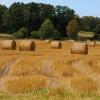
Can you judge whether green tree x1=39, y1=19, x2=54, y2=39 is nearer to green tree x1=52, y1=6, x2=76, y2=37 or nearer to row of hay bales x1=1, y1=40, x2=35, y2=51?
green tree x1=52, y1=6, x2=76, y2=37

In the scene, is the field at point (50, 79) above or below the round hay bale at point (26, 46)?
above

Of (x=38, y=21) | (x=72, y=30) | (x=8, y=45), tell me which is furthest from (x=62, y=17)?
(x=8, y=45)

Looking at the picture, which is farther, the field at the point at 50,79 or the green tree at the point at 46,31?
the green tree at the point at 46,31

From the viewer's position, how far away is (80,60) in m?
22.2

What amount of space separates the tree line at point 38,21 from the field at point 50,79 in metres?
58.2

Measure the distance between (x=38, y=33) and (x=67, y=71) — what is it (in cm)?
6625

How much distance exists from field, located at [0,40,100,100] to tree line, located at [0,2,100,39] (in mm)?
58190

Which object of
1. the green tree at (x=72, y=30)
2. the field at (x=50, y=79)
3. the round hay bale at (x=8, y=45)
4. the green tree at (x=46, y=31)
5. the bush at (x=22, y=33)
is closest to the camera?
the field at (x=50, y=79)

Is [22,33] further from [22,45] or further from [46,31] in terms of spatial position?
[22,45]

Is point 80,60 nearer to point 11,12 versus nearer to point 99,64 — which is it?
point 99,64

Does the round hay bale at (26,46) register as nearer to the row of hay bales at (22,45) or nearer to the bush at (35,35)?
the row of hay bales at (22,45)

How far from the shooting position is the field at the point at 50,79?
8.83 meters

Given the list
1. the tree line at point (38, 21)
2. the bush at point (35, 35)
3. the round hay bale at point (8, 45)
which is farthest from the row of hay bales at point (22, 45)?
the bush at point (35, 35)

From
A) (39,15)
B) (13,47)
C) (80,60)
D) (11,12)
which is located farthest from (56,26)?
(80,60)
